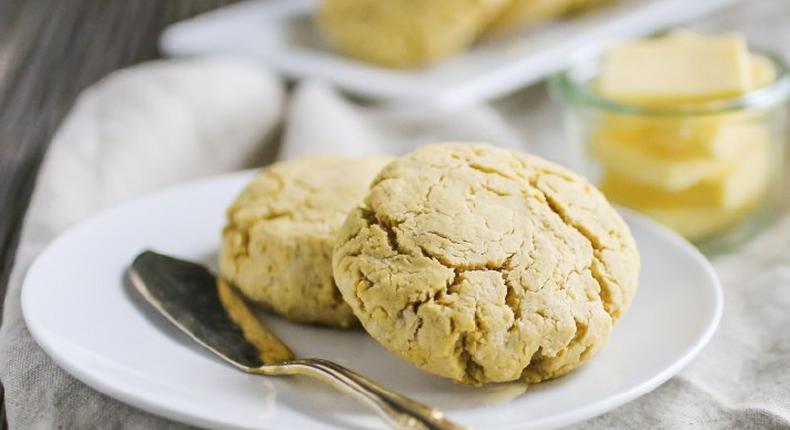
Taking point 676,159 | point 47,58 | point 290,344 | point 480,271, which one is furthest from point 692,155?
point 47,58

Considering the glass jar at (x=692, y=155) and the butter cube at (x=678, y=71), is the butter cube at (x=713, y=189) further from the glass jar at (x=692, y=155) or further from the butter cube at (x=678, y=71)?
the butter cube at (x=678, y=71)

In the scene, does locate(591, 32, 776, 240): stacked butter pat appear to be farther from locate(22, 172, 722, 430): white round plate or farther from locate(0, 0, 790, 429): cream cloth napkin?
locate(22, 172, 722, 430): white round plate

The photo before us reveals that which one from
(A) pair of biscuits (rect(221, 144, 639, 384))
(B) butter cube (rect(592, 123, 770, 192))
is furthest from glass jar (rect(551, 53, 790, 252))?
(A) pair of biscuits (rect(221, 144, 639, 384))

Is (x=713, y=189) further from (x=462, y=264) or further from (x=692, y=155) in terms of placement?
(x=462, y=264)

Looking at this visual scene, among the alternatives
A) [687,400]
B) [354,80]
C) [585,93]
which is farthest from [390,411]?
[354,80]

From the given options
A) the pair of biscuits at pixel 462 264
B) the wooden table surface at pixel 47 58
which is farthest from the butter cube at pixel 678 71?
the wooden table surface at pixel 47 58

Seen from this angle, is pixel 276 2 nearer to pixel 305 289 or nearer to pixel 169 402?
pixel 305 289

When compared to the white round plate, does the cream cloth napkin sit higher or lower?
lower

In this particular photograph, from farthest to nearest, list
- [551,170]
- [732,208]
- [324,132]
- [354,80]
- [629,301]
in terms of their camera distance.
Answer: [354,80] → [324,132] → [732,208] → [551,170] → [629,301]
